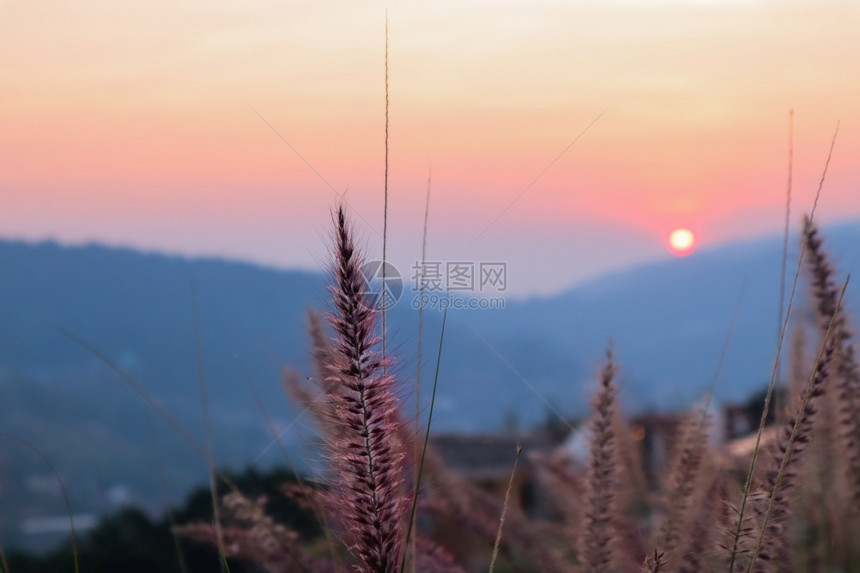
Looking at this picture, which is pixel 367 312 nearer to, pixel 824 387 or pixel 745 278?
pixel 824 387

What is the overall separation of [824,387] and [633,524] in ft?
3.55

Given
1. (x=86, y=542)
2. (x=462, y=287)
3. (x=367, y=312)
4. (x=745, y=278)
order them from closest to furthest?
(x=367, y=312), (x=745, y=278), (x=462, y=287), (x=86, y=542)

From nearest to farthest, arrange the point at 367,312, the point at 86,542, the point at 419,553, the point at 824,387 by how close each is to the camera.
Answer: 1. the point at 367,312
2. the point at 824,387
3. the point at 419,553
4. the point at 86,542

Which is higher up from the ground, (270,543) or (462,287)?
(462,287)

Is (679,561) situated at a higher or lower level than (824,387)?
lower

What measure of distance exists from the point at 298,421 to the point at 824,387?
4.73 ft

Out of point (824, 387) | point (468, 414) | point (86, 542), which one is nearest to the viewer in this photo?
point (824, 387)

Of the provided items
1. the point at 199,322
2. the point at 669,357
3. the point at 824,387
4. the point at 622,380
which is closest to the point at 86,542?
the point at 199,322

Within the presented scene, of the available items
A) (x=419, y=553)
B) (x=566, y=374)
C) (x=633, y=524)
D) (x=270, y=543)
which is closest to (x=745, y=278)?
(x=633, y=524)

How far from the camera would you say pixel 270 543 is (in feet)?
9.24

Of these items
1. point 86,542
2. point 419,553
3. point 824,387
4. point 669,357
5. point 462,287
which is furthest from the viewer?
point 669,357

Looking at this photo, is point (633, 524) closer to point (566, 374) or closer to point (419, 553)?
point (419, 553)

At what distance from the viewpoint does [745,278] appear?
3154mm

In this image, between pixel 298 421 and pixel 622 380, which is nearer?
pixel 298 421
